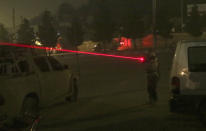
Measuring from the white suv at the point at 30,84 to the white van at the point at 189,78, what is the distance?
3.46 m

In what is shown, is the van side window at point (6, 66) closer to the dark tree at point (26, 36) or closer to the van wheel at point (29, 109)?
the van wheel at point (29, 109)

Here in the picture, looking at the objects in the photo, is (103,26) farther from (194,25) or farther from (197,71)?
(197,71)

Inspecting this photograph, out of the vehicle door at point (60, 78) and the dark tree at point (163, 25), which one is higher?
the dark tree at point (163, 25)

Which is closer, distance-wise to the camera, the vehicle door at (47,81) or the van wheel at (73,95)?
the vehicle door at (47,81)

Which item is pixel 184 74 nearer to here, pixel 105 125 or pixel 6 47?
pixel 105 125

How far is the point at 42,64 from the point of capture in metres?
9.62

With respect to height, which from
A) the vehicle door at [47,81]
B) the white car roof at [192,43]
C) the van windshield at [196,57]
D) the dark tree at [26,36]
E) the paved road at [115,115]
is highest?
the dark tree at [26,36]

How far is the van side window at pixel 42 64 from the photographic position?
940 centimetres

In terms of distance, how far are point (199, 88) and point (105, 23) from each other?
163 ft

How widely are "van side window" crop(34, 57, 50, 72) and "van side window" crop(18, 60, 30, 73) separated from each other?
1.50 feet

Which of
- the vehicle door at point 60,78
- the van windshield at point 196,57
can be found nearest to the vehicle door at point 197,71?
the van windshield at point 196,57

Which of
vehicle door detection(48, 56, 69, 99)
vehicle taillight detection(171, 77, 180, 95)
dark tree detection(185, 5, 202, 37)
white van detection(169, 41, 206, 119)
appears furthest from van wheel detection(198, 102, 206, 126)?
dark tree detection(185, 5, 202, 37)

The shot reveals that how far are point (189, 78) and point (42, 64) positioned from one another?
4335 mm

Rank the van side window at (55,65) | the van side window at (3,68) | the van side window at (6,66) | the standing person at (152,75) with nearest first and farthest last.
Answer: the van side window at (6,66) → the van side window at (3,68) → the standing person at (152,75) → the van side window at (55,65)
